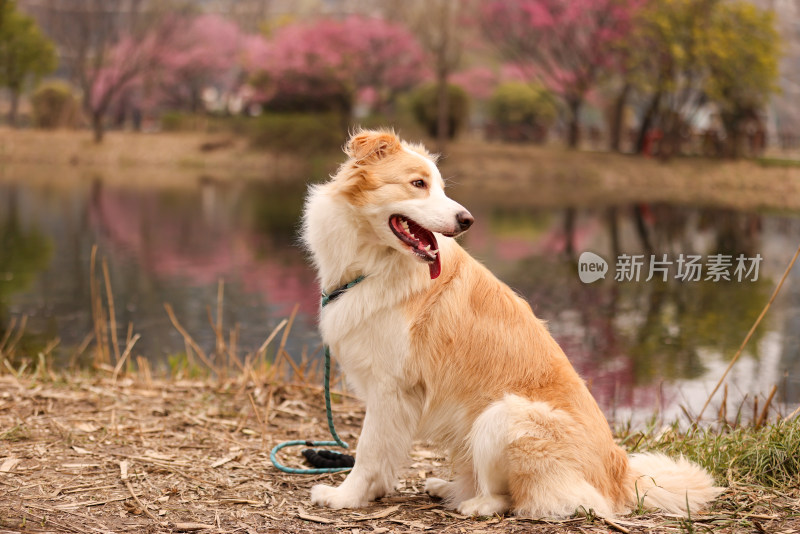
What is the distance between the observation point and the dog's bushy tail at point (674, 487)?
3.44 m

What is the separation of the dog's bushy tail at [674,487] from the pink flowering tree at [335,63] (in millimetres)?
31329

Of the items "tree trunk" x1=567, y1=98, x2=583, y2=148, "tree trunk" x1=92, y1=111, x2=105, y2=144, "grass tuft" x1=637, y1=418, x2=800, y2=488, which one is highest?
"tree trunk" x1=567, y1=98, x2=583, y2=148

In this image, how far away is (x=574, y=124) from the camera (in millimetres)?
31422

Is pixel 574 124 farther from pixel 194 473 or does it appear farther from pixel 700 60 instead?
pixel 194 473

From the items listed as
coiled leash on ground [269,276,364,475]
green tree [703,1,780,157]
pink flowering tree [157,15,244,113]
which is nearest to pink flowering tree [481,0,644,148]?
green tree [703,1,780,157]

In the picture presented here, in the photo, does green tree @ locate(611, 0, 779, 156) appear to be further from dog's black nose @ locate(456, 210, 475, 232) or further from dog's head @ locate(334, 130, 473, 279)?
dog's black nose @ locate(456, 210, 475, 232)

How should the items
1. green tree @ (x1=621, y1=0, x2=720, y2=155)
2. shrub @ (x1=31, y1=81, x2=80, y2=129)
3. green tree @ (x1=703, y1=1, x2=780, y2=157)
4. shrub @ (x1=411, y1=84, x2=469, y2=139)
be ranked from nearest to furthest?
green tree @ (x1=703, y1=1, x2=780, y2=157) → green tree @ (x1=621, y1=0, x2=720, y2=155) → shrub @ (x1=411, y1=84, x2=469, y2=139) → shrub @ (x1=31, y1=81, x2=80, y2=129)

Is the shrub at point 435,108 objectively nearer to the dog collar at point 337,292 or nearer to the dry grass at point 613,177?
→ the dry grass at point 613,177

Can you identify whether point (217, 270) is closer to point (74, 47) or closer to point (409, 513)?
point (409, 513)

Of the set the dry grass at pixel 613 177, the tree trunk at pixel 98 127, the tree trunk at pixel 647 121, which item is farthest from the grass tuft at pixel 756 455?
Result: the tree trunk at pixel 98 127

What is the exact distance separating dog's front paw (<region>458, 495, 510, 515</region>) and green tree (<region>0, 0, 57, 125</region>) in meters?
32.7

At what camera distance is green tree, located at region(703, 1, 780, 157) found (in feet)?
92.7

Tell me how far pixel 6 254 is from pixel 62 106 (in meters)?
23.0

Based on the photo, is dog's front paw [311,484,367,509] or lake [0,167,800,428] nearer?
dog's front paw [311,484,367,509]
